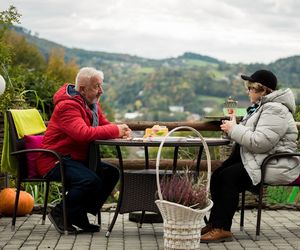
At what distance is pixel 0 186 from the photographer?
25.3ft

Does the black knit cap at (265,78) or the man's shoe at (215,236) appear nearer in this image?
the man's shoe at (215,236)

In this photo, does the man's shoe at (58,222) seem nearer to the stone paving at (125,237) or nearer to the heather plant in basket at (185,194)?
the stone paving at (125,237)

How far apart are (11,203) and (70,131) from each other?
4.50 ft

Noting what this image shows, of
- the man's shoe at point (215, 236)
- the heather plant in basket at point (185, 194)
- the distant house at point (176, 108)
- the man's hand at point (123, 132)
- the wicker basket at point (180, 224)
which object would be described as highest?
the man's hand at point (123, 132)

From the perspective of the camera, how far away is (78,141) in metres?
6.38

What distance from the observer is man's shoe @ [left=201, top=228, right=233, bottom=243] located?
6.19 meters

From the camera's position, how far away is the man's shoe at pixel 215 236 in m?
6.19

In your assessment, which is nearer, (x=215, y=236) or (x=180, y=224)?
(x=180, y=224)

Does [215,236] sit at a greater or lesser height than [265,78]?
lesser

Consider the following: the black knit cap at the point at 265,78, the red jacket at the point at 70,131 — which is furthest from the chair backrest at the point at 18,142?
the black knit cap at the point at 265,78

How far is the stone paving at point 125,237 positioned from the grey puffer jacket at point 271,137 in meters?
0.48

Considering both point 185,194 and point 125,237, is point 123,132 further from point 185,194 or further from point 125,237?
point 185,194

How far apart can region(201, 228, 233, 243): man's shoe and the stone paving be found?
0.06 meters

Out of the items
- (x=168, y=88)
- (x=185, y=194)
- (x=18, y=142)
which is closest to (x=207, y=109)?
(x=168, y=88)
